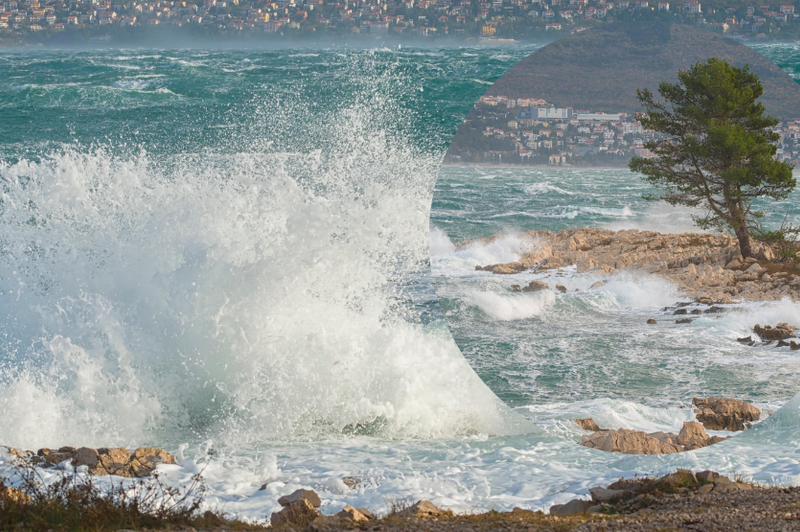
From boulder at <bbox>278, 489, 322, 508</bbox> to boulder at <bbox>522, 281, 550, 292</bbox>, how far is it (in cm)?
170

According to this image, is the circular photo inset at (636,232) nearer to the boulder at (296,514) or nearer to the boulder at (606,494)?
the boulder at (606,494)

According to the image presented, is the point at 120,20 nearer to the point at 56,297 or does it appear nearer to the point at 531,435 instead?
the point at 56,297

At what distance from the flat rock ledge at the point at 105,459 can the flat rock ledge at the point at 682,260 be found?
2.86m

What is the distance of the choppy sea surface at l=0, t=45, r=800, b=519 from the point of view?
4238 mm

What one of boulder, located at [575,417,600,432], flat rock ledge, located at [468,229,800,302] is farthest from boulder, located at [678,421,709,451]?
flat rock ledge, located at [468,229,800,302]

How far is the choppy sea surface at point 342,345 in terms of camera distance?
4238mm

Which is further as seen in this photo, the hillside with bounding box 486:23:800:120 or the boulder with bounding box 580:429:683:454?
the boulder with bounding box 580:429:683:454

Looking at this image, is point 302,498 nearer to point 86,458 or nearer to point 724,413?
point 86,458

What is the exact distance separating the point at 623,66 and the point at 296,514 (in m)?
2.89

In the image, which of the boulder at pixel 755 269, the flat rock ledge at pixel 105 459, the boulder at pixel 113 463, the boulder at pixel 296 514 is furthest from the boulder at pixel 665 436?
the boulder at pixel 113 463

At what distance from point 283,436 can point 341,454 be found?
69 cm

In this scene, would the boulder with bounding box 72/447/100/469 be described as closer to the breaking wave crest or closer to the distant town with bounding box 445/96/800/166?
the breaking wave crest

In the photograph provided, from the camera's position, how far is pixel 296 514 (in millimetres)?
4477

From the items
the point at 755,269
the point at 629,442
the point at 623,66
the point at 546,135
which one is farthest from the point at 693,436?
the point at 623,66
